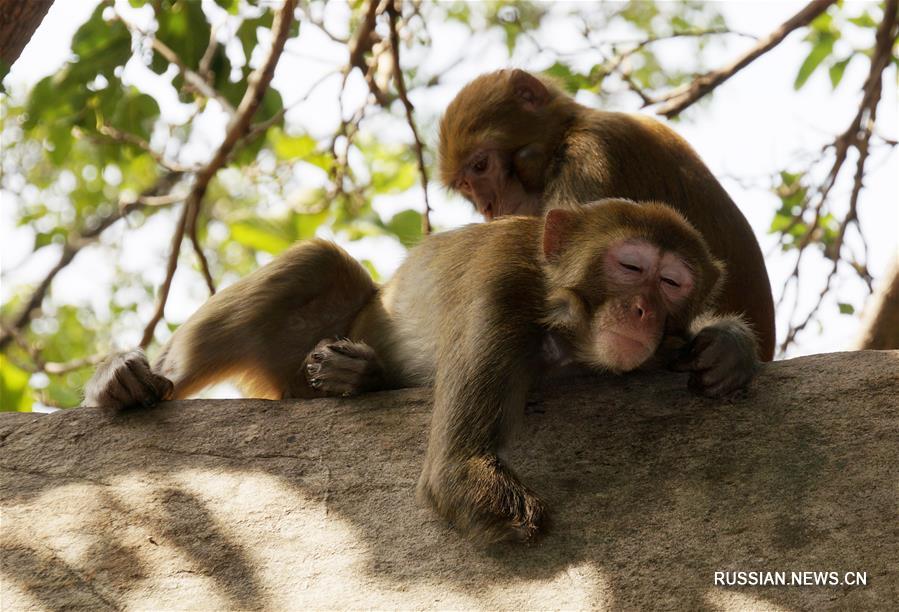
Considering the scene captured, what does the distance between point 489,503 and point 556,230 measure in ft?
3.43

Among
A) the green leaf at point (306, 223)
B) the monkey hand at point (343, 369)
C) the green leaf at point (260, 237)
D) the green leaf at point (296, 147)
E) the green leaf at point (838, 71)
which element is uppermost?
the green leaf at point (838, 71)

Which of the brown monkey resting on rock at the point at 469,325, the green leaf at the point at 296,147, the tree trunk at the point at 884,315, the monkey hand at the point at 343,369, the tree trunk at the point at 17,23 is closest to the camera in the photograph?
the brown monkey resting on rock at the point at 469,325

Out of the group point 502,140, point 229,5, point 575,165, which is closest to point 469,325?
point 575,165

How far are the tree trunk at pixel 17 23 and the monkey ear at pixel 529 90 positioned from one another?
2.31 m

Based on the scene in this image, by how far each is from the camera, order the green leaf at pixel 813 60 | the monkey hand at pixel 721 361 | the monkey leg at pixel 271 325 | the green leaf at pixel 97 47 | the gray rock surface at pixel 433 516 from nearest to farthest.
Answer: the gray rock surface at pixel 433 516, the monkey hand at pixel 721 361, the monkey leg at pixel 271 325, the green leaf at pixel 97 47, the green leaf at pixel 813 60

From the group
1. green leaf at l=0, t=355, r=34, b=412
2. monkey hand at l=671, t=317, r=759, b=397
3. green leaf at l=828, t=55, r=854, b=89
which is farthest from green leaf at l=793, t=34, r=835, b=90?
green leaf at l=0, t=355, r=34, b=412

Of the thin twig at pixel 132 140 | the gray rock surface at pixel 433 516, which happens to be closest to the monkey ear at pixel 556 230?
the gray rock surface at pixel 433 516

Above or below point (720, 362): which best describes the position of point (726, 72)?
above

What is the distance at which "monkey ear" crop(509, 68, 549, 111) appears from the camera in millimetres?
5242

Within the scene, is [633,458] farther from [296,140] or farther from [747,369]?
[296,140]

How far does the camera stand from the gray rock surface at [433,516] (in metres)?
2.92

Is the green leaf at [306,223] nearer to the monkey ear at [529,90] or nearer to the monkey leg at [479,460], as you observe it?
the monkey ear at [529,90]

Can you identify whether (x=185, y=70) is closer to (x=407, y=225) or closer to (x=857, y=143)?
(x=407, y=225)

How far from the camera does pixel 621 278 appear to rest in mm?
3381
